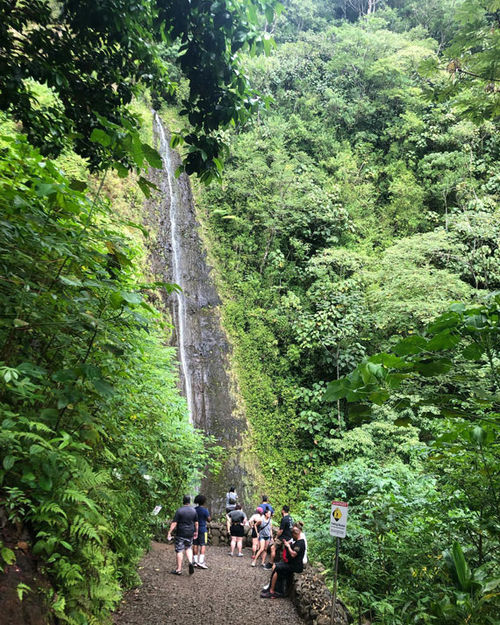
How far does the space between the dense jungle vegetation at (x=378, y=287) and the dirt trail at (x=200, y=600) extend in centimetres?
112

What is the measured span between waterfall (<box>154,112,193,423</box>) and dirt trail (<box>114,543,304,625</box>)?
4.85 meters

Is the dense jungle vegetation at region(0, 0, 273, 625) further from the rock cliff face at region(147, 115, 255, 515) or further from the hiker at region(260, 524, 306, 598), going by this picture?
the rock cliff face at region(147, 115, 255, 515)

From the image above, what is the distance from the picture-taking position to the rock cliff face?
10.9 meters

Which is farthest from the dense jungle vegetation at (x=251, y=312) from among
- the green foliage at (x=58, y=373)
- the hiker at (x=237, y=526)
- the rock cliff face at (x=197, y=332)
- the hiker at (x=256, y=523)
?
the hiker at (x=237, y=526)

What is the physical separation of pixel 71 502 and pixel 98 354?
2.59ft

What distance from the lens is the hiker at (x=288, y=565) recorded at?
5363 mm

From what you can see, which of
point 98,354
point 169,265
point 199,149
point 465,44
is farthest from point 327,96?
point 98,354

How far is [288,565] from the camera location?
5414mm

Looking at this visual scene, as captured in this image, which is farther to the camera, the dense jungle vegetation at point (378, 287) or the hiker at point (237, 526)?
the hiker at point (237, 526)

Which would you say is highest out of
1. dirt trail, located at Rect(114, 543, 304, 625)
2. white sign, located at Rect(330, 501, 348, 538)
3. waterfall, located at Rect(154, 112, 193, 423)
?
waterfall, located at Rect(154, 112, 193, 423)

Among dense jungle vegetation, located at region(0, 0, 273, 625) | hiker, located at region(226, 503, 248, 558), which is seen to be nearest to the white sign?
dense jungle vegetation, located at region(0, 0, 273, 625)

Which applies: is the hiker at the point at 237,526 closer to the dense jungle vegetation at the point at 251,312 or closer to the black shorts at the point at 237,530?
the black shorts at the point at 237,530

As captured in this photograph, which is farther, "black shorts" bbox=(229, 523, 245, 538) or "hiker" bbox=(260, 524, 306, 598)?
"black shorts" bbox=(229, 523, 245, 538)

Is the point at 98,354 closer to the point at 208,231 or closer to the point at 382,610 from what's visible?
the point at 382,610
